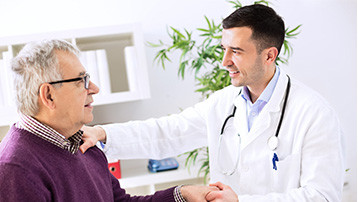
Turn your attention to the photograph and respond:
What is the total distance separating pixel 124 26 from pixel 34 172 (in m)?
1.44

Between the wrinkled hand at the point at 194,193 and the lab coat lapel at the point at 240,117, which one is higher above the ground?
the lab coat lapel at the point at 240,117

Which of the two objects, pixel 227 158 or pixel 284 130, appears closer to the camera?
pixel 284 130

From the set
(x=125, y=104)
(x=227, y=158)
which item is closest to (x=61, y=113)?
(x=227, y=158)

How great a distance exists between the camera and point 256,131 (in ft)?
5.44

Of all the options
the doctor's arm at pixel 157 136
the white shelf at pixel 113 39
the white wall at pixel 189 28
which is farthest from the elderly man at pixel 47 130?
the white wall at pixel 189 28

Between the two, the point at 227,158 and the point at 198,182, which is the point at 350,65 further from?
the point at 227,158

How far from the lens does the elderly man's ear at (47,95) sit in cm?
113

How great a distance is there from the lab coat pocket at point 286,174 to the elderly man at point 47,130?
2.41ft

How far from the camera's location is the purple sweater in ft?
3.31

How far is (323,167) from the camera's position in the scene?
1.49 metres

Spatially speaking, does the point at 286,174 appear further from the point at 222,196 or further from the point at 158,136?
the point at 158,136

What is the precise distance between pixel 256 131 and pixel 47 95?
35.1 inches

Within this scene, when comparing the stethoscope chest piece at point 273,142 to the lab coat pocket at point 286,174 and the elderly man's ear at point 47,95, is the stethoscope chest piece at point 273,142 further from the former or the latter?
the elderly man's ear at point 47,95

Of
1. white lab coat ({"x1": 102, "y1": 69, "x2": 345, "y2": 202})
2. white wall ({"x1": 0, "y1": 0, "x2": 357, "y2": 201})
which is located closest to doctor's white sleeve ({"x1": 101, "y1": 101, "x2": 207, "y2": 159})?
white lab coat ({"x1": 102, "y1": 69, "x2": 345, "y2": 202})
